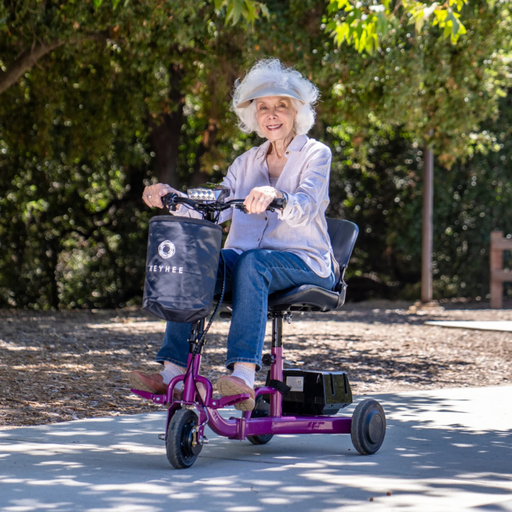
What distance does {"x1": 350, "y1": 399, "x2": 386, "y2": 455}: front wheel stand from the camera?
13.7 ft

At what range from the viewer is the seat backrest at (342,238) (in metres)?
4.64

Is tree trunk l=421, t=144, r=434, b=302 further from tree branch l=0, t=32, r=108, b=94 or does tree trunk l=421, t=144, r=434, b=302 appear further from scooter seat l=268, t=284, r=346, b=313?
scooter seat l=268, t=284, r=346, b=313

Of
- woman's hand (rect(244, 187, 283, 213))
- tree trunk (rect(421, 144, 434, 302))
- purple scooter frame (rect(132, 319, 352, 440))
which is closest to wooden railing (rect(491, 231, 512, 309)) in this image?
tree trunk (rect(421, 144, 434, 302))

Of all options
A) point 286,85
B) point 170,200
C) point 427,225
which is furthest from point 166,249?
point 427,225

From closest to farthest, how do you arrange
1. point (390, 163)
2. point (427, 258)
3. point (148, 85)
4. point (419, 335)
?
1. point (419, 335)
2. point (148, 85)
3. point (427, 258)
4. point (390, 163)

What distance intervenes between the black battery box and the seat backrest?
1.90 ft

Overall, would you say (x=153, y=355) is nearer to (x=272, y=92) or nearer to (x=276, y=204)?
(x=272, y=92)

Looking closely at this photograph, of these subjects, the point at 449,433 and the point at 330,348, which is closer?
the point at 449,433

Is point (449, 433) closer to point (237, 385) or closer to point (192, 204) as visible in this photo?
point (237, 385)

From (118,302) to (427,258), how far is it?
635 centimetres

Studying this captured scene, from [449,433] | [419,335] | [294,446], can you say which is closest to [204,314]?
[294,446]

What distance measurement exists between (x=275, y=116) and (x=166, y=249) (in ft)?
3.51

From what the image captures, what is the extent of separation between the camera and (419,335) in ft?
35.2

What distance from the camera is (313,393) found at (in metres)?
4.39
